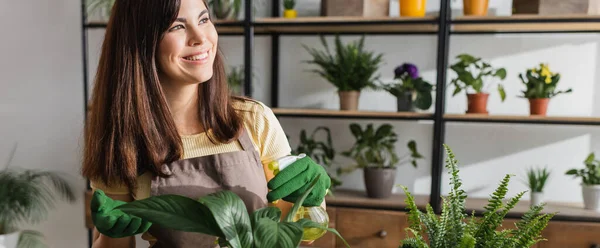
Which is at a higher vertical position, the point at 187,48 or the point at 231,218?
the point at 187,48

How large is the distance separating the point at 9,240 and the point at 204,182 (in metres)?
1.65

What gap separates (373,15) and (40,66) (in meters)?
2.00

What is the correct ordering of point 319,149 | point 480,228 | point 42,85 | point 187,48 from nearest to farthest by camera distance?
point 480,228
point 187,48
point 319,149
point 42,85

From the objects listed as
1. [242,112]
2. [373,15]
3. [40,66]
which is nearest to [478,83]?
[373,15]

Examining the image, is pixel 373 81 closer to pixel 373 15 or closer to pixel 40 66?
pixel 373 15

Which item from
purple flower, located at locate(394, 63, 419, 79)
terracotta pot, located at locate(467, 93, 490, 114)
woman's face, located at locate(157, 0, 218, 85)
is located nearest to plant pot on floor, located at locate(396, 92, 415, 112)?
purple flower, located at locate(394, 63, 419, 79)

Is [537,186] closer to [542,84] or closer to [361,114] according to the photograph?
[542,84]

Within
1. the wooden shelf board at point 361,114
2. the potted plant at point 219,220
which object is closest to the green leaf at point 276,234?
the potted plant at point 219,220

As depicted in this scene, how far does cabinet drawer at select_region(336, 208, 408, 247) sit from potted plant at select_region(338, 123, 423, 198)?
13 centimetres

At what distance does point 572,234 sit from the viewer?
6.27 feet

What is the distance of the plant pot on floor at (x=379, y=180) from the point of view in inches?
84.3

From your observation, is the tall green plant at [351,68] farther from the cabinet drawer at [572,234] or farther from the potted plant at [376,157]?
the cabinet drawer at [572,234]

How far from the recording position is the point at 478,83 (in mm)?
2014

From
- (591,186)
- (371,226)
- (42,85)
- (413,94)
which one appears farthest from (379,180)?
(42,85)
